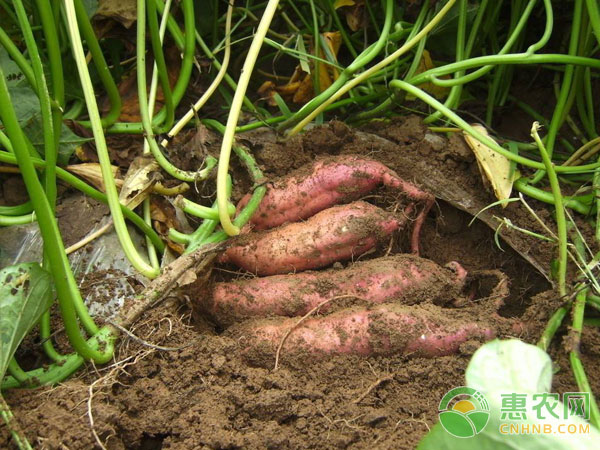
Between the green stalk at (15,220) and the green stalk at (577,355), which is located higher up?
the green stalk at (15,220)

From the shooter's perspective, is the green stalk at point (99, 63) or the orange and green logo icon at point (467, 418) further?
the green stalk at point (99, 63)

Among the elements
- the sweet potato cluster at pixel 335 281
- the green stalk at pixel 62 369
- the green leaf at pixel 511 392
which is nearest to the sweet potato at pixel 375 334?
the sweet potato cluster at pixel 335 281

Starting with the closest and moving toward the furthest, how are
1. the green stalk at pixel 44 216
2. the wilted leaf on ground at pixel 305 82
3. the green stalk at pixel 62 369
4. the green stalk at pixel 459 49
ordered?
1. the green stalk at pixel 44 216
2. the green stalk at pixel 62 369
3. the green stalk at pixel 459 49
4. the wilted leaf on ground at pixel 305 82

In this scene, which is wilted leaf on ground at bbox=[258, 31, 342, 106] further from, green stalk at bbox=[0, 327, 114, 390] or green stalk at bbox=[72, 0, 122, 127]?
green stalk at bbox=[0, 327, 114, 390]

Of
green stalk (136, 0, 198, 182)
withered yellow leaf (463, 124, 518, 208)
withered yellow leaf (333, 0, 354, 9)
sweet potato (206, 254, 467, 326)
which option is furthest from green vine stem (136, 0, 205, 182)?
withered yellow leaf (463, 124, 518, 208)

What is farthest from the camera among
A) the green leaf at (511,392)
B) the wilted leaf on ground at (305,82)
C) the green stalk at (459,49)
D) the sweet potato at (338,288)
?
the wilted leaf on ground at (305,82)

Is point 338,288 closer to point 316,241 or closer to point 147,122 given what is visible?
point 316,241

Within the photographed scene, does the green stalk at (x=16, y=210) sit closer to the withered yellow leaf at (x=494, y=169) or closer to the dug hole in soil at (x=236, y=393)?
the dug hole in soil at (x=236, y=393)
